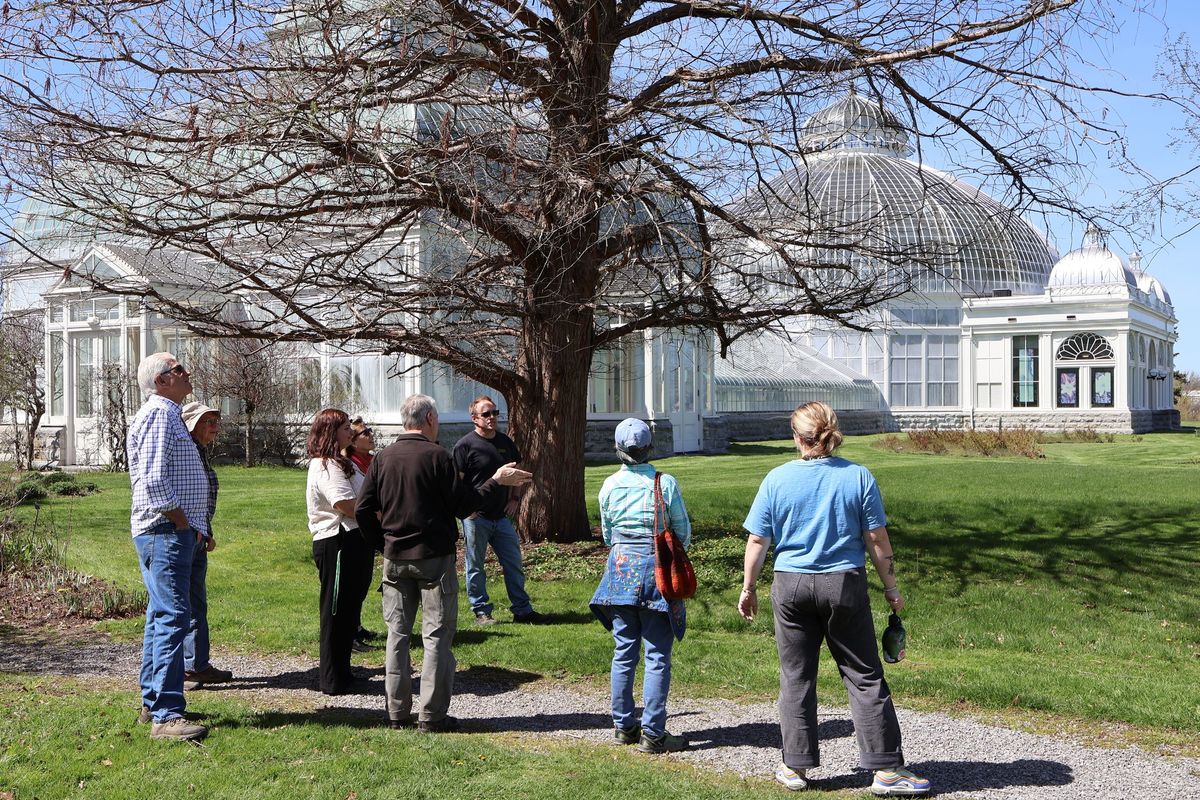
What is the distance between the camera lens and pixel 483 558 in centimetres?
864

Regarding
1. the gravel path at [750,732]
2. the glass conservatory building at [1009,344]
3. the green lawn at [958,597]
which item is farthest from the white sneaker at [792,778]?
the glass conservatory building at [1009,344]

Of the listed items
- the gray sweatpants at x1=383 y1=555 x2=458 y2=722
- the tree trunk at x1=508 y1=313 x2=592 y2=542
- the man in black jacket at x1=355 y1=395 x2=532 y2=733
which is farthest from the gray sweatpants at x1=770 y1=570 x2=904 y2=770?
the tree trunk at x1=508 y1=313 x2=592 y2=542

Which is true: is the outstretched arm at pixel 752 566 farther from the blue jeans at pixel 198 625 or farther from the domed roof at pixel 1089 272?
the domed roof at pixel 1089 272

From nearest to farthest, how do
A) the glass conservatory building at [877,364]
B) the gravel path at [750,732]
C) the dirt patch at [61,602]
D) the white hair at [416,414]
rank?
the gravel path at [750,732] < the white hair at [416,414] < the dirt patch at [61,602] < the glass conservatory building at [877,364]

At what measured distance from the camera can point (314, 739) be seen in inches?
215

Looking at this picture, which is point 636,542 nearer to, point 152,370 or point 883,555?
point 883,555

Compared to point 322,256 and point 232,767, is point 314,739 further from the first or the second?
point 322,256

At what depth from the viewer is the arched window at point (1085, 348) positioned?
44.8 m

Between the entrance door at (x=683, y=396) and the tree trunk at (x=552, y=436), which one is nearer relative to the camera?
the tree trunk at (x=552, y=436)

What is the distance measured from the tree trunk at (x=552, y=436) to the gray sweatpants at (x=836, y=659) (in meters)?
6.95

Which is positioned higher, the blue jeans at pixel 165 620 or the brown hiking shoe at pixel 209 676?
the blue jeans at pixel 165 620

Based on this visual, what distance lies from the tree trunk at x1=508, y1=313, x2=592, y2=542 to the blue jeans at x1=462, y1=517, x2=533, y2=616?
2.93 m

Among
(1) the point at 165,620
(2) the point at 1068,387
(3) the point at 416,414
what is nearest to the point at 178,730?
(1) the point at 165,620

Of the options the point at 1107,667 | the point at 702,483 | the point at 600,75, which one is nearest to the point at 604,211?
the point at 600,75
